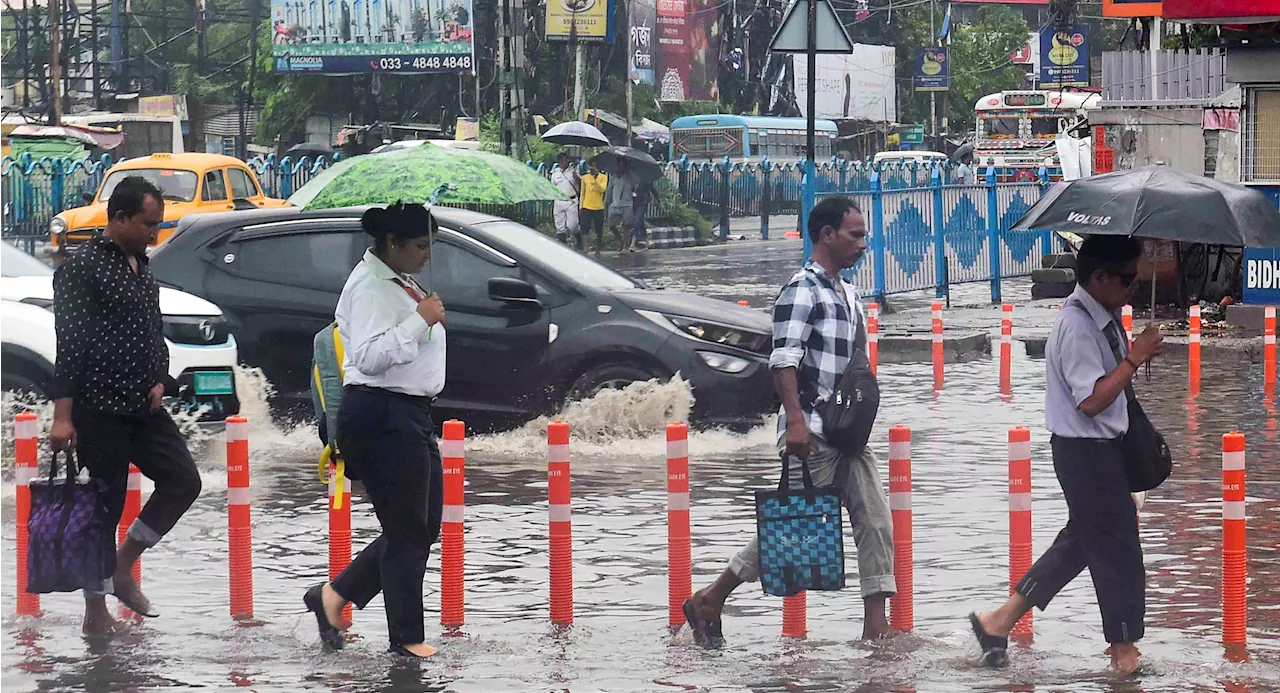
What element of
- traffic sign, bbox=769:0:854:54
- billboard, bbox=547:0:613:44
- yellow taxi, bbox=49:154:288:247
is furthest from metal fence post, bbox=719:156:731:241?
traffic sign, bbox=769:0:854:54

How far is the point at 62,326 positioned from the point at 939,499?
200 inches

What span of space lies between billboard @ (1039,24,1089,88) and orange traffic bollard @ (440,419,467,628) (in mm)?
49616

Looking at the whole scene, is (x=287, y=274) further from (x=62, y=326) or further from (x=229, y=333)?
(x=62, y=326)

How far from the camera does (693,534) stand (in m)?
9.52

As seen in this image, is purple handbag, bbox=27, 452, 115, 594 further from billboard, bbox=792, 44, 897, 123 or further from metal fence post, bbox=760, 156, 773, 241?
billboard, bbox=792, 44, 897, 123

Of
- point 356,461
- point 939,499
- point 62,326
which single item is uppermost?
point 62,326

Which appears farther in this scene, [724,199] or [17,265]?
[724,199]

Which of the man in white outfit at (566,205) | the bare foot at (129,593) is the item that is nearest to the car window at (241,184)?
the man in white outfit at (566,205)

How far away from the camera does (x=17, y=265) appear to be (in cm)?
1280

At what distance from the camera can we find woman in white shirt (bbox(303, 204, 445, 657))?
6625 millimetres

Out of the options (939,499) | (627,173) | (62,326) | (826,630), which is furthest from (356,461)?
(627,173)

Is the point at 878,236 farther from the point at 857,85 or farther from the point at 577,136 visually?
the point at 857,85

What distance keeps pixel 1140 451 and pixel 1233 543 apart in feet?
1.67

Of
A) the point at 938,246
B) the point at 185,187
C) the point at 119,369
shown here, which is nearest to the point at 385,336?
the point at 119,369
